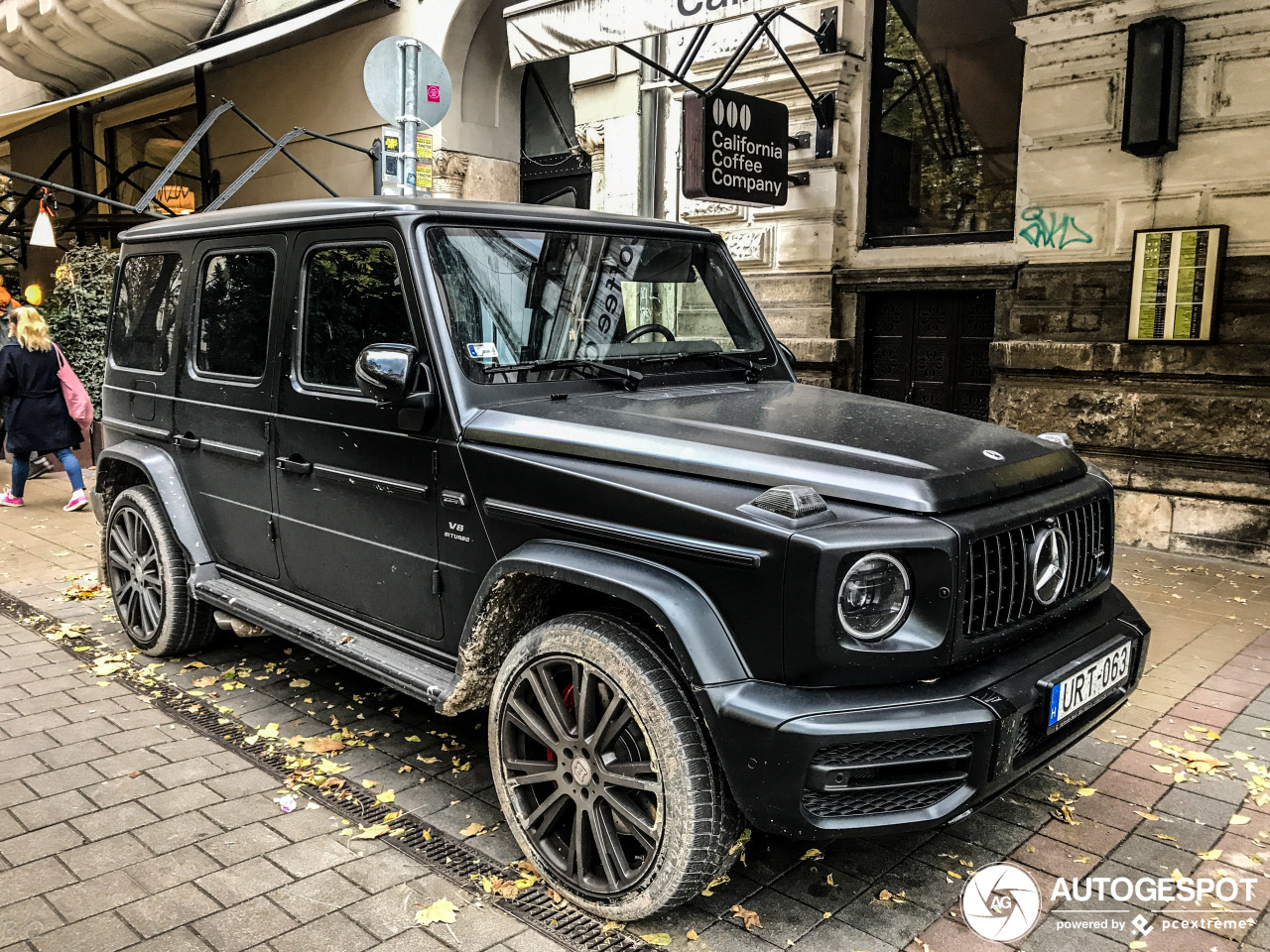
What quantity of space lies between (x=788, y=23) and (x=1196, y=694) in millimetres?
6571

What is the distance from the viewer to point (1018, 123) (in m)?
8.05

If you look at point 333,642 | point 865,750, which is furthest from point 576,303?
point 865,750

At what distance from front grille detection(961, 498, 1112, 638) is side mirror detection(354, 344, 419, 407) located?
1.77 metres

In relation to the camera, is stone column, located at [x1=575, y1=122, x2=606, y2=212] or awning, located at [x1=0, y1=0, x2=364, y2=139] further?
awning, located at [x1=0, y1=0, x2=364, y2=139]

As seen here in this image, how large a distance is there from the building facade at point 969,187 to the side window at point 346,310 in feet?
15.0

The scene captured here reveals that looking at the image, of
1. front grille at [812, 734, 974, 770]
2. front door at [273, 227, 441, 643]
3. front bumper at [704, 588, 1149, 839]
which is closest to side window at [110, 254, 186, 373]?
front door at [273, 227, 441, 643]

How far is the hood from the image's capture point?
8.78 ft

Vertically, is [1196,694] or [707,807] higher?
[707,807]

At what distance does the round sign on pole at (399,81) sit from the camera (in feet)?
20.6

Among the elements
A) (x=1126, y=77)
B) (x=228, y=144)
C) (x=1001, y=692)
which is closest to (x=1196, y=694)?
(x=1001, y=692)

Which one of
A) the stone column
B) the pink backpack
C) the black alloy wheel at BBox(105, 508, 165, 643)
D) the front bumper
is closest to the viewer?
the front bumper

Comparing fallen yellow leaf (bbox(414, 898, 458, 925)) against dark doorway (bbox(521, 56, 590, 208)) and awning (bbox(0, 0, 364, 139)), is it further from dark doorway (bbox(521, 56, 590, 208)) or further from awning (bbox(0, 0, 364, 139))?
awning (bbox(0, 0, 364, 139))

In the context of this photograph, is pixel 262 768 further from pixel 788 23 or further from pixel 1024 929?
pixel 788 23

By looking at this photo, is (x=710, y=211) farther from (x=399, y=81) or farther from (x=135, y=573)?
(x=135, y=573)
